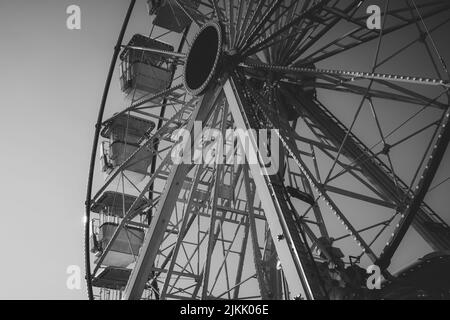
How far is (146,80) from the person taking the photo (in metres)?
17.1

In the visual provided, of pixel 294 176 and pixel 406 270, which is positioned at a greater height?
pixel 294 176

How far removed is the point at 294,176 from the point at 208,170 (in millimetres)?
2621

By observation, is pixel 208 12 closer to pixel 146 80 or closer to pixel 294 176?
pixel 146 80

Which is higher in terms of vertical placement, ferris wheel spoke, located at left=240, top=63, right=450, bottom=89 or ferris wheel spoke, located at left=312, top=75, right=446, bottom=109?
ferris wheel spoke, located at left=312, top=75, right=446, bottom=109

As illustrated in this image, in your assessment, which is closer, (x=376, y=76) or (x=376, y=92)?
(x=376, y=76)

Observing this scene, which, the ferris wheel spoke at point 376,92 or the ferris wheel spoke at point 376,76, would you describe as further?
the ferris wheel spoke at point 376,92

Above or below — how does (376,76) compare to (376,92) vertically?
below

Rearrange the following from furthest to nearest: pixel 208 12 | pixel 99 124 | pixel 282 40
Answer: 1. pixel 208 12
2. pixel 99 124
3. pixel 282 40

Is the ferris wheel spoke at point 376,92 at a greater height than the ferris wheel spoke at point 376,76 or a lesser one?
greater

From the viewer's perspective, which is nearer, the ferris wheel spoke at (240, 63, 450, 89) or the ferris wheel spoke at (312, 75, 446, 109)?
the ferris wheel spoke at (240, 63, 450, 89)

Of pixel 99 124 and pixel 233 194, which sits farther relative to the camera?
pixel 99 124
